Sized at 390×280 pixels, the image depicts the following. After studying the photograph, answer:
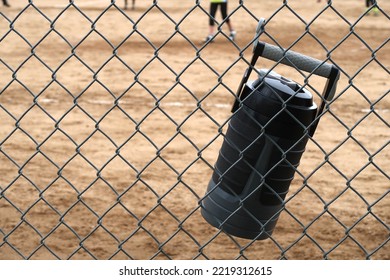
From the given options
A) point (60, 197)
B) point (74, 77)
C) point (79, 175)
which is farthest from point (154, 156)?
point (74, 77)

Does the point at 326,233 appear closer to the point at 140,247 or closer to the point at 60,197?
the point at 140,247

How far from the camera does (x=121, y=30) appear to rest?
1562 cm

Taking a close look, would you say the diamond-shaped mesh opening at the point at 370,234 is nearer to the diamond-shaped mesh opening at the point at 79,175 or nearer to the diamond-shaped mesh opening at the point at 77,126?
the diamond-shaped mesh opening at the point at 79,175

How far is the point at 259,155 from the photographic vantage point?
3.03 metres

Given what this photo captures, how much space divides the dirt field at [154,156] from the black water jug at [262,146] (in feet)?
0.40

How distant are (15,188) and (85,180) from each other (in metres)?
0.65

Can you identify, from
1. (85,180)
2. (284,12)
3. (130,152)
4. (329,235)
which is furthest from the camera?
(284,12)

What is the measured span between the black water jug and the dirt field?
12 cm

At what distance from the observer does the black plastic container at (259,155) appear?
2979 mm

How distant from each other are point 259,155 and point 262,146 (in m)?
0.05
